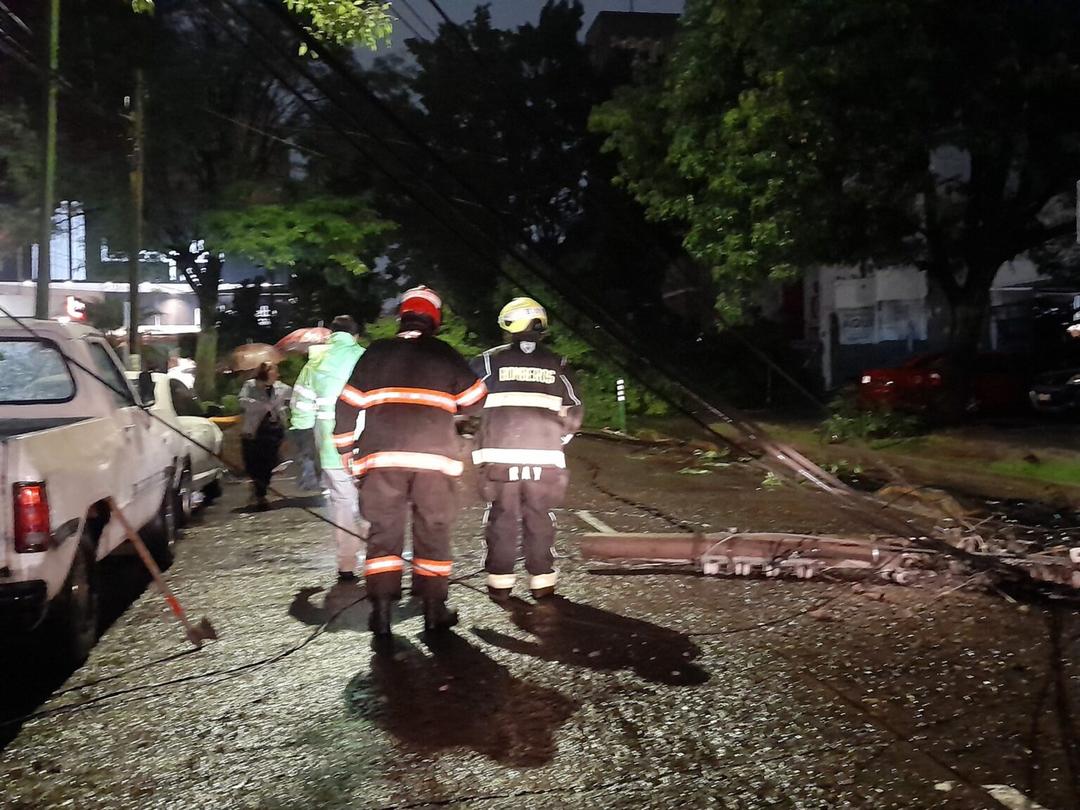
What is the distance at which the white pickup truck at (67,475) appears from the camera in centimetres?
487

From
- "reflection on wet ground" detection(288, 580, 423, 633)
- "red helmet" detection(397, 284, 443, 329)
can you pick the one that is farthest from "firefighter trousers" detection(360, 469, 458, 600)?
"red helmet" detection(397, 284, 443, 329)

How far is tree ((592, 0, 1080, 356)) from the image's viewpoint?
44.3 feet

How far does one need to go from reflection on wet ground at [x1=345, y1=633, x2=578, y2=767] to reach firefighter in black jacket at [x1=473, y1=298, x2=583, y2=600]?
3.15ft

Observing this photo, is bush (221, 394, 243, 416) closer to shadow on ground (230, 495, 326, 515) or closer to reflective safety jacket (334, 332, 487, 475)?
shadow on ground (230, 495, 326, 515)

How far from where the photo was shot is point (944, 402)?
58.3ft

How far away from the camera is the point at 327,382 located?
7.77 meters

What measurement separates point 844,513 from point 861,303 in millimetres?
21857

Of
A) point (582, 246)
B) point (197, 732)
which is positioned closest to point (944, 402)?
point (582, 246)

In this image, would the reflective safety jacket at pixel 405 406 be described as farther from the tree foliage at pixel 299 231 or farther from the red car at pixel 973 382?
the tree foliage at pixel 299 231

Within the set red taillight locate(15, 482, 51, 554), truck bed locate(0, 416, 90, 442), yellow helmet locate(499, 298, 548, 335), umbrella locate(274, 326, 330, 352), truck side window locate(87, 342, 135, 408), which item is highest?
yellow helmet locate(499, 298, 548, 335)

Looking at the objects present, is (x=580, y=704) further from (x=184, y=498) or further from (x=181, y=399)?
(x=181, y=399)

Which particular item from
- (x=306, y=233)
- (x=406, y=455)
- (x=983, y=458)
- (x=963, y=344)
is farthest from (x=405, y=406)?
(x=306, y=233)

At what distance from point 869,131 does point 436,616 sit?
1013 centimetres

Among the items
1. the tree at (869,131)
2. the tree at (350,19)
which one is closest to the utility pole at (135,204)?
the tree at (869,131)
